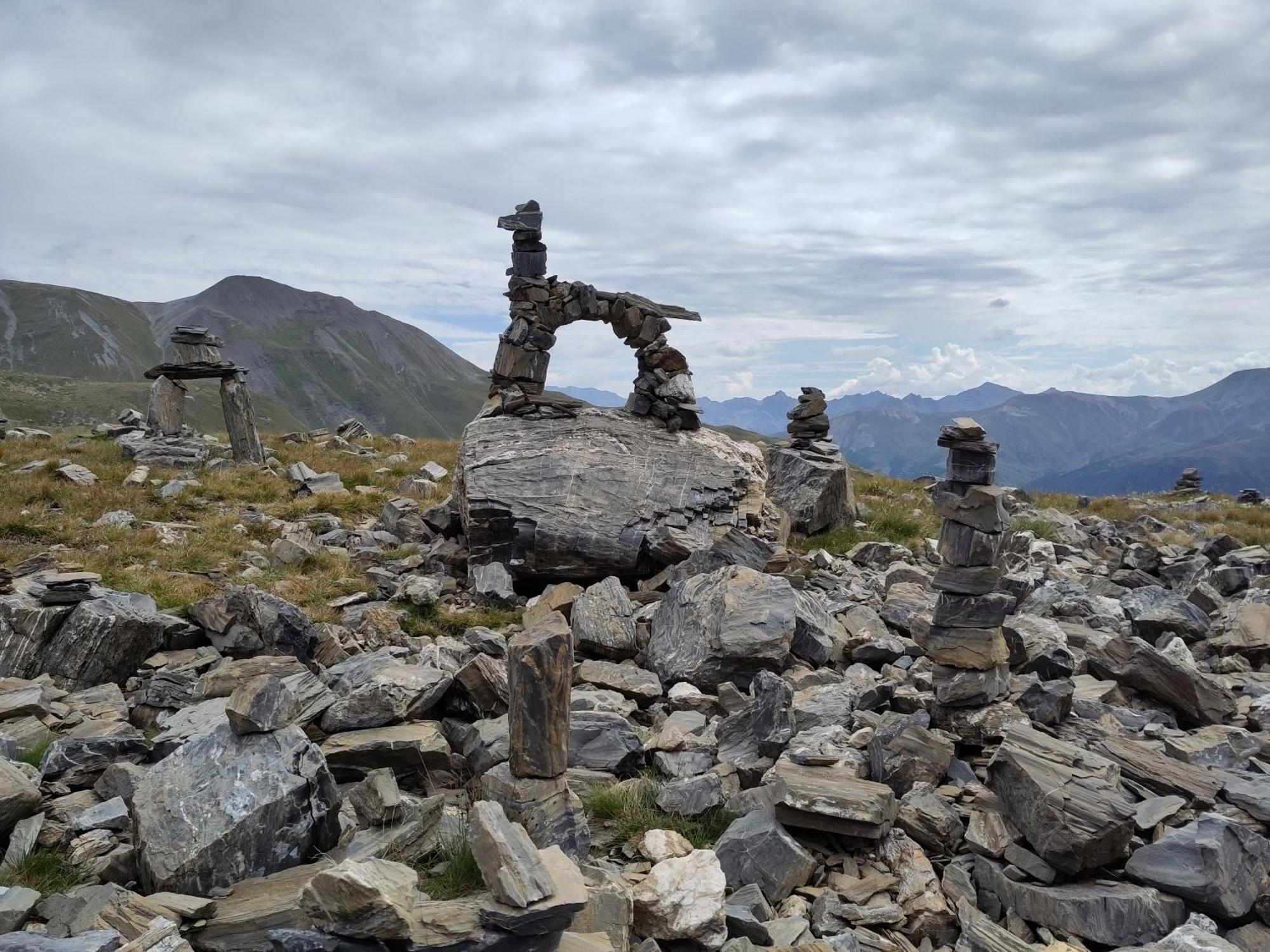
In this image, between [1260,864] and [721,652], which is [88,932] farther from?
[1260,864]

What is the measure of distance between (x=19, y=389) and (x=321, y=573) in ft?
565

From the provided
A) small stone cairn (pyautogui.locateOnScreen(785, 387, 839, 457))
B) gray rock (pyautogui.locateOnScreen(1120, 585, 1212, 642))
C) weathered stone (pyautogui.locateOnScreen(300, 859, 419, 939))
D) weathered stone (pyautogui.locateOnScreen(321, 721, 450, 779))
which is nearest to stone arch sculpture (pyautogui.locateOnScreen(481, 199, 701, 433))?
small stone cairn (pyautogui.locateOnScreen(785, 387, 839, 457))

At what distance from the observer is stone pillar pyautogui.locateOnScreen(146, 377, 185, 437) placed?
25969mm

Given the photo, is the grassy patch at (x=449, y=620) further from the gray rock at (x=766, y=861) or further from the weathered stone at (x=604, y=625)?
the gray rock at (x=766, y=861)

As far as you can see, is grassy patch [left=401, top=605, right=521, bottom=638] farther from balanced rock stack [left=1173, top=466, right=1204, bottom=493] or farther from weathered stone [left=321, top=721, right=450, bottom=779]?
balanced rock stack [left=1173, top=466, right=1204, bottom=493]

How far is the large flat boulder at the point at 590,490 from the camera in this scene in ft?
48.5

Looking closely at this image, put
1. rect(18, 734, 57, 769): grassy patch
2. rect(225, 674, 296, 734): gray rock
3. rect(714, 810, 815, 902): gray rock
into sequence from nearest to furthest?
rect(714, 810, 815, 902): gray rock, rect(225, 674, 296, 734): gray rock, rect(18, 734, 57, 769): grassy patch

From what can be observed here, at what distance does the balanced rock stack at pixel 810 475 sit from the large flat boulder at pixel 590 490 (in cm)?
285

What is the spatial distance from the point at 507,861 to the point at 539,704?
1.79 m

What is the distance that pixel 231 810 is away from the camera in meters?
6.18

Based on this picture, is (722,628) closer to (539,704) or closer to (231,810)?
(539,704)

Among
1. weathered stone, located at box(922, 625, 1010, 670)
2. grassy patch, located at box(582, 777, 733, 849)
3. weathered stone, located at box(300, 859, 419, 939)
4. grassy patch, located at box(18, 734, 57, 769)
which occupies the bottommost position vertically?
grassy patch, located at box(582, 777, 733, 849)

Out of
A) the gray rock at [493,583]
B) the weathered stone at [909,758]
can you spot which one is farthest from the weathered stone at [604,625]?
the weathered stone at [909,758]

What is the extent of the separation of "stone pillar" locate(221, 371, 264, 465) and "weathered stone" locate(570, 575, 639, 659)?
16.8 meters
